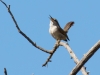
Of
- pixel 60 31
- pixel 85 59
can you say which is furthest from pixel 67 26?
pixel 85 59

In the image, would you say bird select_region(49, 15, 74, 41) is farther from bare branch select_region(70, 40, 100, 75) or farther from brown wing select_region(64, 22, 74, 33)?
bare branch select_region(70, 40, 100, 75)

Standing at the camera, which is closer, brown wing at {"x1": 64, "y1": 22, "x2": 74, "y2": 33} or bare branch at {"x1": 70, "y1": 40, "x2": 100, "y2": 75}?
bare branch at {"x1": 70, "y1": 40, "x2": 100, "y2": 75}

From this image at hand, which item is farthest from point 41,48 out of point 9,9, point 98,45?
point 98,45

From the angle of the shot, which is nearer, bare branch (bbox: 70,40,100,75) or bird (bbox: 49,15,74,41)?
bare branch (bbox: 70,40,100,75)

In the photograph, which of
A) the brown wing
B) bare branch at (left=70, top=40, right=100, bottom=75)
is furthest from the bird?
bare branch at (left=70, top=40, right=100, bottom=75)

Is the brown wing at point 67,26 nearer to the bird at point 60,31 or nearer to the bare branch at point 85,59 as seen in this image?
the bird at point 60,31

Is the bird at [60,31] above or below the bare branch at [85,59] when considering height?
below

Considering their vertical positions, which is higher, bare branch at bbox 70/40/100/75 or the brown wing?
bare branch at bbox 70/40/100/75

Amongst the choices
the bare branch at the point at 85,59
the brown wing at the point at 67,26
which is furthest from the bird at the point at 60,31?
the bare branch at the point at 85,59

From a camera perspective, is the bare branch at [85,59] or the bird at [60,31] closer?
the bare branch at [85,59]

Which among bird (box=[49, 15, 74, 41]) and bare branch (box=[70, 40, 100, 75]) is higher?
bare branch (box=[70, 40, 100, 75])

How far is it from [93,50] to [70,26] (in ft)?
15.8

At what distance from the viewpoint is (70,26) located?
585 centimetres

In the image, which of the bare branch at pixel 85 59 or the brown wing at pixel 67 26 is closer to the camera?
the bare branch at pixel 85 59
